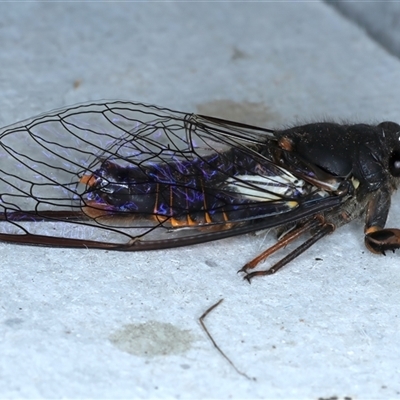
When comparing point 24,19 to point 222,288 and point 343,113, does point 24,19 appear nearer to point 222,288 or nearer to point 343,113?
point 343,113

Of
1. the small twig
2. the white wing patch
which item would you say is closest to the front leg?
the white wing patch

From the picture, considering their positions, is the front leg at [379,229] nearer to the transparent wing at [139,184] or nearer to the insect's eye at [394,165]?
the insect's eye at [394,165]

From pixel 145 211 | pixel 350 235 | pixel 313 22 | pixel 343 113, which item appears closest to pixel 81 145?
pixel 145 211

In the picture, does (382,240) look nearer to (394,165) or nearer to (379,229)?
(379,229)

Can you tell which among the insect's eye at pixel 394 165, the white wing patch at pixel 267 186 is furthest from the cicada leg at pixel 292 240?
the insect's eye at pixel 394 165

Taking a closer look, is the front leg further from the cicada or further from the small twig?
the small twig
